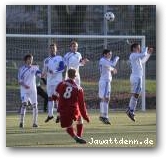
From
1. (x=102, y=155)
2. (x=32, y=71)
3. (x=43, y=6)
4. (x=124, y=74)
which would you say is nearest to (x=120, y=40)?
(x=124, y=74)

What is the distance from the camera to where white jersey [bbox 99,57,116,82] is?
1297cm

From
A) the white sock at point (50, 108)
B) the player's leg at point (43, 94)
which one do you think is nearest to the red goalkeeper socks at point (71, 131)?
the white sock at point (50, 108)

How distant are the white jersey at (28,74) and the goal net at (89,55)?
0.83 meters

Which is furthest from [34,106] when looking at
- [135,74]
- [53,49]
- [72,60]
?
[135,74]

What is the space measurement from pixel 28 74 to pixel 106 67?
132 cm

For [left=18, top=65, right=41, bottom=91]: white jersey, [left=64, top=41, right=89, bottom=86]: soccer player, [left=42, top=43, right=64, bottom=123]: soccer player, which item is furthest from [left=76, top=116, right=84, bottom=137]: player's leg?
[left=64, top=41, right=89, bottom=86]: soccer player

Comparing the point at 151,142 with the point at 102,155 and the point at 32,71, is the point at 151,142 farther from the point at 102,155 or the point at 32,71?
the point at 32,71

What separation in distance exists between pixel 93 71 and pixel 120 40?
36.3 inches

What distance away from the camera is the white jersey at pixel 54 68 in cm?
1299

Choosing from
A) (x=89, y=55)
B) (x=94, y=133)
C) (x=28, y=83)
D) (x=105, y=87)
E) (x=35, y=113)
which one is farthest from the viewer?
(x=89, y=55)

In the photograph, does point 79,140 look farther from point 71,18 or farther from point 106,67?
point 71,18

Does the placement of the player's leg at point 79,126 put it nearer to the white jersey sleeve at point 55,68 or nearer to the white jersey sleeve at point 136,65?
the white jersey sleeve at point 55,68

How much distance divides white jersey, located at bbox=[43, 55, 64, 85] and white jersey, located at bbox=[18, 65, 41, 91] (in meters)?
0.41

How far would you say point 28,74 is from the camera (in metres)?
12.6
